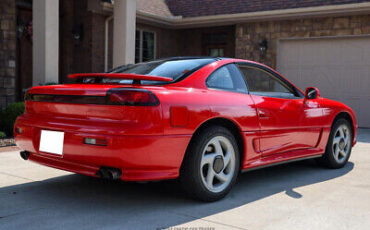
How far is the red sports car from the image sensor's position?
123 inches

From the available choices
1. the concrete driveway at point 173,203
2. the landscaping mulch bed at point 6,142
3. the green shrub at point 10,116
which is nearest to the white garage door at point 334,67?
the concrete driveway at point 173,203

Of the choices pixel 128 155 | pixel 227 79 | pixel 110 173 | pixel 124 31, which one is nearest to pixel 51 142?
pixel 110 173

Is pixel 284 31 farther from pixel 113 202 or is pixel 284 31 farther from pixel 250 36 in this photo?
pixel 113 202

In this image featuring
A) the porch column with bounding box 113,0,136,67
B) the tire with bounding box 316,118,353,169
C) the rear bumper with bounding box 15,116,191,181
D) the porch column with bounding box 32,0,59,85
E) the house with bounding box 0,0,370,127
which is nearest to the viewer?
the rear bumper with bounding box 15,116,191,181

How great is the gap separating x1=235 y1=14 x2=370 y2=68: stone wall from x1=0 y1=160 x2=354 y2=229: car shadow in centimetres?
747

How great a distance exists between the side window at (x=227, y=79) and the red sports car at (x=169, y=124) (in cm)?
1

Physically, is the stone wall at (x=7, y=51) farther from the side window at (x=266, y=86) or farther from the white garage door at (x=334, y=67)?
the white garage door at (x=334, y=67)

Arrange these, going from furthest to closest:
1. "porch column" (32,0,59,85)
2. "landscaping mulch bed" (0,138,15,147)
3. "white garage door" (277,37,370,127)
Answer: "white garage door" (277,37,370,127)
"porch column" (32,0,59,85)
"landscaping mulch bed" (0,138,15,147)

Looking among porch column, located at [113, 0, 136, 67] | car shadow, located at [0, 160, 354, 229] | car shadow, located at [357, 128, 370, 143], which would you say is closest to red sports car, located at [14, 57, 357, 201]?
car shadow, located at [0, 160, 354, 229]

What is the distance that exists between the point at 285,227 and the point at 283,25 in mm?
9842

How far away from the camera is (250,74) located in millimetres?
4531

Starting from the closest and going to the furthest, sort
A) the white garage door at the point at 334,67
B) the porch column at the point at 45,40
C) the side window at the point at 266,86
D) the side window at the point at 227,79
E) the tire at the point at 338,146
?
the side window at the point at 227,79
the side window at the point at 266,86
the tire at the point at 338,146
the porch column at the point at 45,40
the white garage door at the point at 334,67

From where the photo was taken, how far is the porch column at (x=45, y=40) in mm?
8500

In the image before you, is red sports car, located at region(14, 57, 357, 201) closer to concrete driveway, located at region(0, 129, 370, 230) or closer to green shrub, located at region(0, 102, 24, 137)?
concrete driveway, located at region(0, 129, 370, 230)
